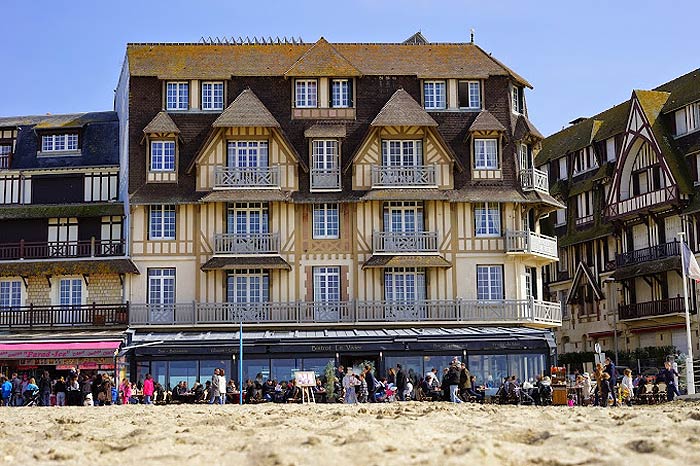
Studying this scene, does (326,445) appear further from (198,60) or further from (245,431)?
(198,60)

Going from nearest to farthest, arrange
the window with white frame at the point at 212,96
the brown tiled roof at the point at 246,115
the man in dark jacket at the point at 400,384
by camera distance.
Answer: the man in dark jacket at the point at 400,384 → the brown tiled roof at the point at 246,115 → the window with white frame at the point at 212,96

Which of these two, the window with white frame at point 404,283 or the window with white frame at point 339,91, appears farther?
the window with white frame at point 339,91

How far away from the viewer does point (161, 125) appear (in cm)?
4725

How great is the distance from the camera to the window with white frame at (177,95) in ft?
159

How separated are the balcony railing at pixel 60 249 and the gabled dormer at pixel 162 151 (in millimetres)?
2885

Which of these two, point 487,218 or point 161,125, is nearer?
point 161,125

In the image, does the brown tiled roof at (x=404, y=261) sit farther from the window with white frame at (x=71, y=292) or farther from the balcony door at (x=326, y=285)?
the window with white frame at (x=71, y=292)

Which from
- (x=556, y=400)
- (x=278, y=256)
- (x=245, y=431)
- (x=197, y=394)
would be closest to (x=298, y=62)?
(x=278, y=256)

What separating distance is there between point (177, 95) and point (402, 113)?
8540mm

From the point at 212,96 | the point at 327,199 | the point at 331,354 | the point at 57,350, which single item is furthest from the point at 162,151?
the point at 331,354

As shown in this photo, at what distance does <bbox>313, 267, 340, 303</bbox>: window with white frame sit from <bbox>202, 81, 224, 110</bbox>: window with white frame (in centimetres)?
729

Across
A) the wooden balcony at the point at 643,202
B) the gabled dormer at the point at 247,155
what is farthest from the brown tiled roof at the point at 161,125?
the wooden balcony at the point at 643,202

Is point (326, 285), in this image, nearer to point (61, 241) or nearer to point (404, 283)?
point (404, 283)

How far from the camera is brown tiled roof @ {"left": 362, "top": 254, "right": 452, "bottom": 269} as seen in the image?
46344mm
